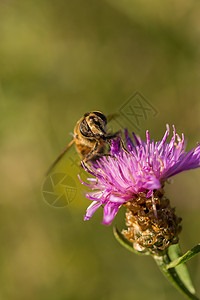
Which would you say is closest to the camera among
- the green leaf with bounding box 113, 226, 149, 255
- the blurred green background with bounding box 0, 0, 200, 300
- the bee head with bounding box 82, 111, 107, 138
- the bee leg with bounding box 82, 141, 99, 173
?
the green leaf with bounding box 113, 226, 149, 255

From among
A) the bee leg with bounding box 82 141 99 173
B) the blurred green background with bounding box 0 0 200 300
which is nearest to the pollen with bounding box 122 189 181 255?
the bee leg with bounding box 82 141 99 173

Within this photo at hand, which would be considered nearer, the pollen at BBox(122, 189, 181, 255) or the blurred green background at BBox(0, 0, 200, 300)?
the pollen at BBox(122, 189, 181, 255)

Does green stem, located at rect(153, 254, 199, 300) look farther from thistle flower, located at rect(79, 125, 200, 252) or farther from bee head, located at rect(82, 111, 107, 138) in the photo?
bee head, located at rect(82, 111, 107, 138)

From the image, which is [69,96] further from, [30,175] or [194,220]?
[194,220]

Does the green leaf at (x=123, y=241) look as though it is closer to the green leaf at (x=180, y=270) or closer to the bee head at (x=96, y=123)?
the green leaf at (x=180, y=270)

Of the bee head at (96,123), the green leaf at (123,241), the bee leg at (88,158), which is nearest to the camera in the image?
the green leaf at (123,241)

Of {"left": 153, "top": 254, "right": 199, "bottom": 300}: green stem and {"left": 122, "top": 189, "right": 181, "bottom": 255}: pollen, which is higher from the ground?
{"left": 122, "top": 189, "right": 181, "bottom": 255}: pollen

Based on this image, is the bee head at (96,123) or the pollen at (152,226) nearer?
the pollen at (152,226)

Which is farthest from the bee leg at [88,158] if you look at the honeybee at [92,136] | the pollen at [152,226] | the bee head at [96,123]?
the pollen at [152,226]

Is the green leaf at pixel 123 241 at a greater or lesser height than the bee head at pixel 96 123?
lesser
